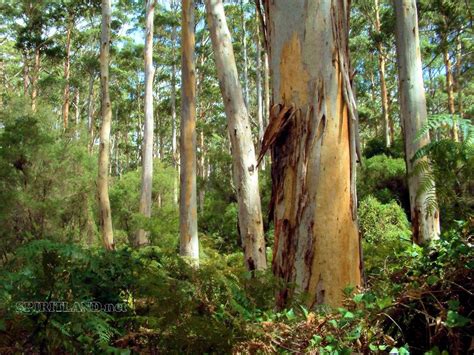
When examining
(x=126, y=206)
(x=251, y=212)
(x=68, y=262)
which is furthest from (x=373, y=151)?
(x=68, y=262)

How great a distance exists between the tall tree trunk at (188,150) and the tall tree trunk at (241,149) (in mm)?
1974

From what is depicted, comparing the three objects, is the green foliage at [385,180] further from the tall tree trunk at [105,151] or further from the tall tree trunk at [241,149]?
the tall tree trunk at [241,149]

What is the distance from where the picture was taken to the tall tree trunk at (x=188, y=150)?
8.53 m

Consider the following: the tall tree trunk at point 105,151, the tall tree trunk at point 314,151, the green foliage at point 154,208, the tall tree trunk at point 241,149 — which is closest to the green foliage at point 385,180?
the green foliage at point 154,208

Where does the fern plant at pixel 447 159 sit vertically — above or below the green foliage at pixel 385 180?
below

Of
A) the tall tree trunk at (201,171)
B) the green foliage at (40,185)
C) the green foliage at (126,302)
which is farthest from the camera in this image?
the tall tree trunk at (201,171)

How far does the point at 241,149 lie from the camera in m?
6.41

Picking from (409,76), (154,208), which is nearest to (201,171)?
(154,208)

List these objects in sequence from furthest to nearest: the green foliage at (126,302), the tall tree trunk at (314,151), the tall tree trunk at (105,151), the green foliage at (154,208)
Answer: the green foliage at (154,208) → the tall tree trunk at (105,151) → the tall tree trunk at (314,151) → the green foliage at (126,302)

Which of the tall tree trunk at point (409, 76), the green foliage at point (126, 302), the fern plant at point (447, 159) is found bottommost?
the green foliage at point (126, 302)

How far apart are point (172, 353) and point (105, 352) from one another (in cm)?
25

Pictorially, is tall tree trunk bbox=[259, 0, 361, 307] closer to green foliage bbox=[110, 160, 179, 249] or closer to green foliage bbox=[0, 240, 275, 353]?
green foliage bbox=[0, 240, 275, 353]

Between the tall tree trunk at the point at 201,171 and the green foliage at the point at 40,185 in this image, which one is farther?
the tall tree trunk at the point at 201,171

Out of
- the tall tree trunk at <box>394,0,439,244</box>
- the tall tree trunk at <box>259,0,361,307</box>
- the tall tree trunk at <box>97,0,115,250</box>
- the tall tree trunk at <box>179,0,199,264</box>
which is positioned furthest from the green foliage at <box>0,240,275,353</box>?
the tall tree trunk at <box>97,0,115,250</box>
